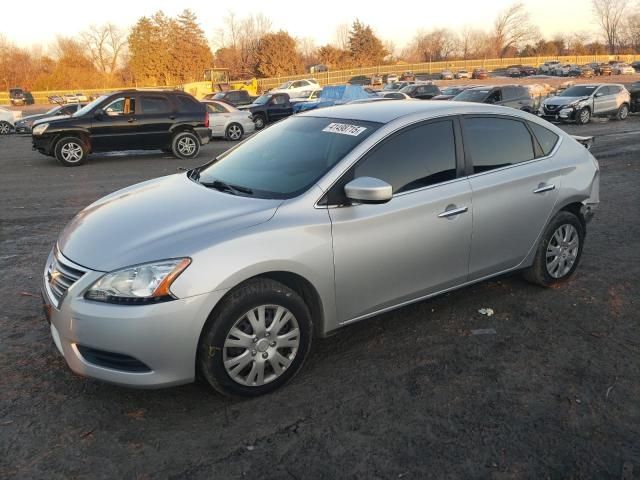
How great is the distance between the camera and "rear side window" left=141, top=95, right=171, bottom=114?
45.4 feet

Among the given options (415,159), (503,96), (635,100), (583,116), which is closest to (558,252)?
(415,159)

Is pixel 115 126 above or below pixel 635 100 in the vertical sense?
below

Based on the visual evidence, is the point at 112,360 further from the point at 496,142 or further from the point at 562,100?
the point at 562,100

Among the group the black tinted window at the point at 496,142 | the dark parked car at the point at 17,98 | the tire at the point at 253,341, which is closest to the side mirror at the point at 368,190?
the tire at the point at 253,341

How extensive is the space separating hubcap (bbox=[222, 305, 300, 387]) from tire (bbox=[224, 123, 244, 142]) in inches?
672

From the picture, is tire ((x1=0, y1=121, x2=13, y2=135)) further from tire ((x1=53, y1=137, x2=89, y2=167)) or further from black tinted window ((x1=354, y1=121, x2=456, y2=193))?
black tinted window ((x1=354, y1=121, x2=456, y2=193))

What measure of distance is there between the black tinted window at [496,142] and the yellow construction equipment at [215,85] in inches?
1313

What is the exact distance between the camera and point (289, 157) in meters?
3.97

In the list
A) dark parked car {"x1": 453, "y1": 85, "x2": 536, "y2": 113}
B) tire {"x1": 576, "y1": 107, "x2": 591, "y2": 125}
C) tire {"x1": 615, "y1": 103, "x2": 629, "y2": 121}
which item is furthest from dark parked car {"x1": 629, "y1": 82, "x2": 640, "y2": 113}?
dark parked car {"x1": 453, "y1": 85, "x2": 536, "y2": 113}

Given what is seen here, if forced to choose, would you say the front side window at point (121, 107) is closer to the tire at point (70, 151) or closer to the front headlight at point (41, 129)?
the tire at point (70, 151)

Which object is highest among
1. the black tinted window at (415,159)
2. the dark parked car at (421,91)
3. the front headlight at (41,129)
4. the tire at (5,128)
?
the dark parked car at (421,91)

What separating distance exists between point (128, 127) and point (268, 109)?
10.5 m

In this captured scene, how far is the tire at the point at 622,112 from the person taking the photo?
76.1 feet

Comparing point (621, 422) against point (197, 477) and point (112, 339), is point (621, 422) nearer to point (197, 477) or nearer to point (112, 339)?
point (197, 477)
